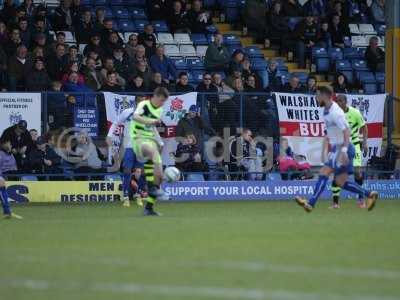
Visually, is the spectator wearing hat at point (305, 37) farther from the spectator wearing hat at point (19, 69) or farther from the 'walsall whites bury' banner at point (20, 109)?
the 'walsall whites bury' banner at point (20, 109)

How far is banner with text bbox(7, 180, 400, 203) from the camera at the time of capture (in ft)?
81.8

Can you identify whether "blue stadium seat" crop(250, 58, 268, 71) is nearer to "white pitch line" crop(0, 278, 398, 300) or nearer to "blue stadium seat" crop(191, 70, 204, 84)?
"blue stadium seat" crop(191, 70, 204, 84)

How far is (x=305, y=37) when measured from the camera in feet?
102

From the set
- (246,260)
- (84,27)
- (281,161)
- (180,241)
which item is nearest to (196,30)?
(84,27)

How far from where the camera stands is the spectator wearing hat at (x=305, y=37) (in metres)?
30.9

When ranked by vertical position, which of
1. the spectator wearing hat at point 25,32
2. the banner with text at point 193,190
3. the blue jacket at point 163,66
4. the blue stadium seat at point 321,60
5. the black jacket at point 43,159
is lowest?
the banner with text at point 193,190

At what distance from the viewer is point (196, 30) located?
99.7ft

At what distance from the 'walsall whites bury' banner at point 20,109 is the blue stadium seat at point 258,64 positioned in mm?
6718

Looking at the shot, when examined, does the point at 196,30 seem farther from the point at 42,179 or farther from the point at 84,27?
the point at 42,179

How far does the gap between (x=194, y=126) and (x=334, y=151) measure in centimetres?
598

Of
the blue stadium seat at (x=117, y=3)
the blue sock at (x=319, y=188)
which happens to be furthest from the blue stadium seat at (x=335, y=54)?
the blue sock at (x=319, y=188)

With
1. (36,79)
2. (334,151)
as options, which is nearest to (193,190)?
(36,79)

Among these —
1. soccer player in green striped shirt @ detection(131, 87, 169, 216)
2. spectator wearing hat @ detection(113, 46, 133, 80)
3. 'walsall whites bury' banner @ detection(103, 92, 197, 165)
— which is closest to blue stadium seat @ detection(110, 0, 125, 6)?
spectator wearing hat @ detection(113, 46, 133, 80)

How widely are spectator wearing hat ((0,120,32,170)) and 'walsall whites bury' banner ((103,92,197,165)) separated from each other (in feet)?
5.96
